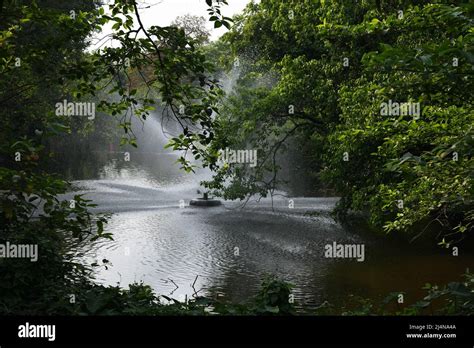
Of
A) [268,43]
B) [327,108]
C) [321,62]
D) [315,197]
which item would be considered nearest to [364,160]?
[327,108]

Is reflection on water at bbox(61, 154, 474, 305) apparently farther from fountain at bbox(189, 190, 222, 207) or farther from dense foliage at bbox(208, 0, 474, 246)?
→ dense foliage at bbox(208, 0, 474, 246)

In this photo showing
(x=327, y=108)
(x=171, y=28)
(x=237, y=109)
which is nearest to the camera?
(x=171, y=28)

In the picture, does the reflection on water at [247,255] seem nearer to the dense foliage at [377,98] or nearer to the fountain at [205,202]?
the fountain at [205,202]

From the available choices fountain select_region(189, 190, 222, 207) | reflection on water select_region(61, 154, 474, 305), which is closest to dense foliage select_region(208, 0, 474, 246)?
reflection on water select_region(61, 154, 474, 305)

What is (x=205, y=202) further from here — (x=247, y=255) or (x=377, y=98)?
(x=377, y=98)

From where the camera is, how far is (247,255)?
15461 millimetres

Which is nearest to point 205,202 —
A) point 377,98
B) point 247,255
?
point 247,255

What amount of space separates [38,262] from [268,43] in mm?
14299

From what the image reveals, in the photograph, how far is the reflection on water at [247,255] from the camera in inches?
490

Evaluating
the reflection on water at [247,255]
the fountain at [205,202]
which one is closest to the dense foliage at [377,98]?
the reflection on water at [247,255]

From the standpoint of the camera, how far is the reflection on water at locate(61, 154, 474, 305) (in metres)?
12.4

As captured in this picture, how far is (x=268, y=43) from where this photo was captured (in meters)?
19.0

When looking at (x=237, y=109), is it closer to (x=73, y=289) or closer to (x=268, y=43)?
(x=268, y=43)

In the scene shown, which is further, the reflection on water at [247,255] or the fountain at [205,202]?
the fountain at [205,202]
